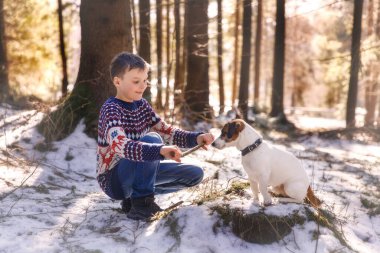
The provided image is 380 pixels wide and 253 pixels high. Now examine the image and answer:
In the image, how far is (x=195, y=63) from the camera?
503 inches

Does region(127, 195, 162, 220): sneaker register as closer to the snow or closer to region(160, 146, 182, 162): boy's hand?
the snow

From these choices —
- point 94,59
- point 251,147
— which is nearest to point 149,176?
point 251,147

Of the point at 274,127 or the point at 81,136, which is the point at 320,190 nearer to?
the point at 81,136

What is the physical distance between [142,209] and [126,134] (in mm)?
724

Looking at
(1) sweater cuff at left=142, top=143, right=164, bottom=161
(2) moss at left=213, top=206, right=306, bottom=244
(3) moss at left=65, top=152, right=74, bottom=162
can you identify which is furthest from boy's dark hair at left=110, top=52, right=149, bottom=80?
(3) moss at left=65, top=152, right=74, bottom=162

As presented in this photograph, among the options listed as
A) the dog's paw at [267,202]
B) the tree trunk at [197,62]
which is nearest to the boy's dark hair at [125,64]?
the dog's paw at [267,202]

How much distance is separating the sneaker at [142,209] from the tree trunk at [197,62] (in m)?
7.80

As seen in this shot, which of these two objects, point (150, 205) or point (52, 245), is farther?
point (150, 205)

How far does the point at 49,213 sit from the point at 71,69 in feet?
102

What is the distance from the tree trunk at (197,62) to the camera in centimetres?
1216

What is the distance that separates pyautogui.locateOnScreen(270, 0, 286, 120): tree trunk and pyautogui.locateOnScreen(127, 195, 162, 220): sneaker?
40.4 feet

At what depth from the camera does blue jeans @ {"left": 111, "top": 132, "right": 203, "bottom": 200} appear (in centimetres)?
404

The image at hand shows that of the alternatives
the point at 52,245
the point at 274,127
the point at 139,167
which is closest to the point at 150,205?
the point at 139,167

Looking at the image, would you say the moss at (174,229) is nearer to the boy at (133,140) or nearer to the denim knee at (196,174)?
the boy at (133,140)
